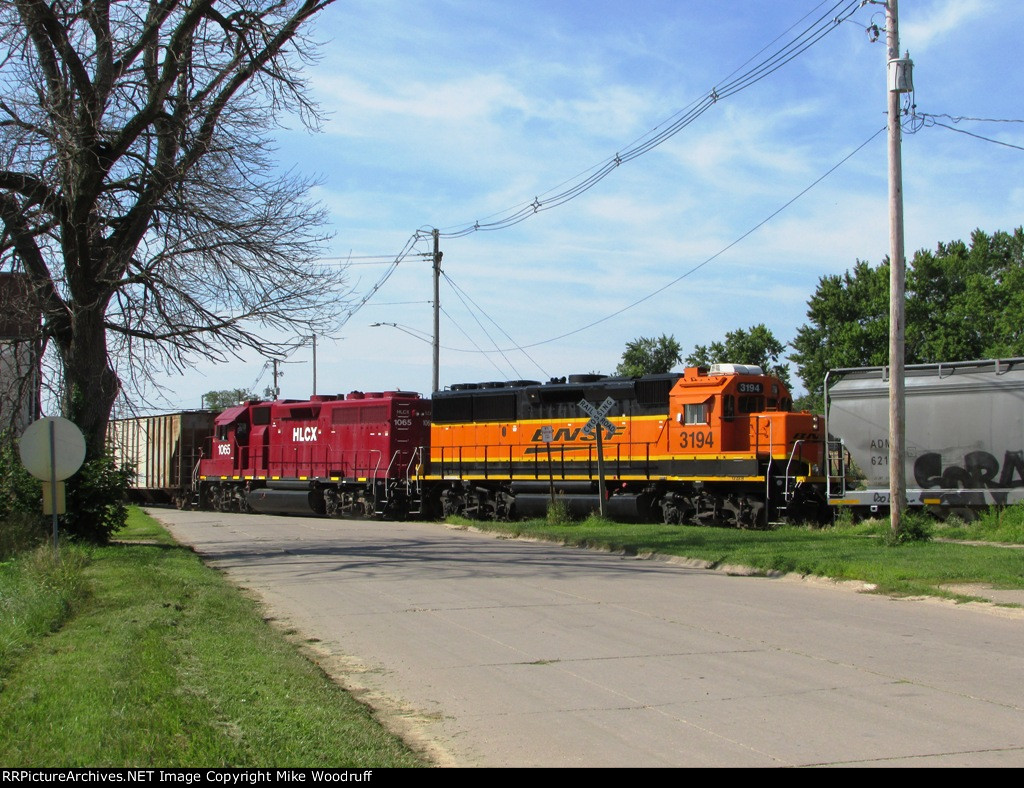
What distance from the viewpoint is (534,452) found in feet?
95.5

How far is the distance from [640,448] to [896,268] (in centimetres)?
994

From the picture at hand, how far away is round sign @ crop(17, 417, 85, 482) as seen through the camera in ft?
46.8

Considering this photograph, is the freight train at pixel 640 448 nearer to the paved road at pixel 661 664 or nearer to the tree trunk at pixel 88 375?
the tree trunk at pixel 88 375

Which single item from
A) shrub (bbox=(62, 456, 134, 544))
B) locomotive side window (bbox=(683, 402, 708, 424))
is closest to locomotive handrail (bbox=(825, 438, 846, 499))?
locomotive side window (bbox=(683, 402, 708, 424))

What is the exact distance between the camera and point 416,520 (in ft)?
111

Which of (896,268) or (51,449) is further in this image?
(896,268)

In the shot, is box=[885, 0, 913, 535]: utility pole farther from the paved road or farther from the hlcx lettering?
the hlcx lettering

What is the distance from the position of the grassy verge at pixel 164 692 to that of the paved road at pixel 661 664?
0.66 m

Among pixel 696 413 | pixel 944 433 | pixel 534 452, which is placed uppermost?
pixel 696 413

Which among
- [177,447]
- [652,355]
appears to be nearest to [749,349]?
[652,355]

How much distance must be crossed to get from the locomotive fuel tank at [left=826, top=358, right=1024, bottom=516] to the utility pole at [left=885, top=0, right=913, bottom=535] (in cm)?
395

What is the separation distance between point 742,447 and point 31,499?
1593 centimetres

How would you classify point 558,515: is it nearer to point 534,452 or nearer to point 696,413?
point 534,452
